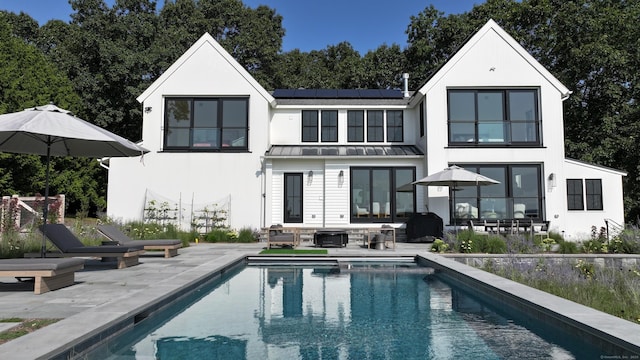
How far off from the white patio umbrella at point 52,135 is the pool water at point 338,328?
3.26m

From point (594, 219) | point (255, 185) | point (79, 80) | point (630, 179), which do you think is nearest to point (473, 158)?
point (594, 219)

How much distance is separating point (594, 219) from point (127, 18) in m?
27.7

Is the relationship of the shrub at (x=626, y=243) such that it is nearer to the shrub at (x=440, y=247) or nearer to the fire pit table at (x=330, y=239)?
the shrub at (x=440, y=247)

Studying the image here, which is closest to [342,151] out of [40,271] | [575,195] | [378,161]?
[378,161]

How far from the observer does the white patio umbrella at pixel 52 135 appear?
6.89m

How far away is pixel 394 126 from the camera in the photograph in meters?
19.4

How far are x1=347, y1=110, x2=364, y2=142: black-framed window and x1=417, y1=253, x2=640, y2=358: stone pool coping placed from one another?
38.8ft

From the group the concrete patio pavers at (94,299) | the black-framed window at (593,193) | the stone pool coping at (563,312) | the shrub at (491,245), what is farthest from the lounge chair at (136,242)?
the black-framed window at (593,193)

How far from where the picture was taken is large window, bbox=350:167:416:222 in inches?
694

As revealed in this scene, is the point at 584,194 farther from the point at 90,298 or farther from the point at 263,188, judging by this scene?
the point at 90,298

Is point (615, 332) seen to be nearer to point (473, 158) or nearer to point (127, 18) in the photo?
point (473, 158)

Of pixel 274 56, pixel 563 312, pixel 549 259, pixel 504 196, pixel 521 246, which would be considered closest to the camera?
pixel 563 312

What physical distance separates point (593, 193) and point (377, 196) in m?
8.57

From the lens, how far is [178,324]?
17.5 feet
